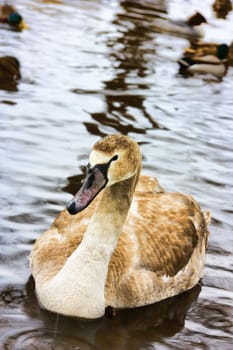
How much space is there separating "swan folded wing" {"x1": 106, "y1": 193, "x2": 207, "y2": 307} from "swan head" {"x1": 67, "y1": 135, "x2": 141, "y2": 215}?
0.76 meters

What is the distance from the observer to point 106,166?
566 cm

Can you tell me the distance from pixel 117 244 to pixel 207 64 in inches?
411

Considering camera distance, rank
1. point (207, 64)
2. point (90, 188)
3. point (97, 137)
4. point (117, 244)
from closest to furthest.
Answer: point (90, 188) < point (117, 244) < point (97, 137) < point (207, 64)

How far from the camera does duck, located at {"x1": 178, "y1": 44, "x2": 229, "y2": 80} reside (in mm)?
15508

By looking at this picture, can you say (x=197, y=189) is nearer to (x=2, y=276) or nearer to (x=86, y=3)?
(x=2, y=276)

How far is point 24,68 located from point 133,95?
204 centimetres

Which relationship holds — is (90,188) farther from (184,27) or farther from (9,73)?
(184,27)

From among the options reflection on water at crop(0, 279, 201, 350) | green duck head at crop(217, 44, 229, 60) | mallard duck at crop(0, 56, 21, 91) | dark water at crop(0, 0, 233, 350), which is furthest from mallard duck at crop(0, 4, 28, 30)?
reflection on water at crop(0, 279, 201, 350)

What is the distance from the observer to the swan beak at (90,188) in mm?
5418

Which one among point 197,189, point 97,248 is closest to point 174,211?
point 97,248

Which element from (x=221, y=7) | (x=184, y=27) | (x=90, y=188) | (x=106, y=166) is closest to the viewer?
(x=90, y=188)

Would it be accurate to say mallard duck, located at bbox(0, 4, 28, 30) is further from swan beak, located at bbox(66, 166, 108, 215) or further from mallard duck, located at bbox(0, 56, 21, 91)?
swan beak, located at bbox(66, 166, 108, 215)

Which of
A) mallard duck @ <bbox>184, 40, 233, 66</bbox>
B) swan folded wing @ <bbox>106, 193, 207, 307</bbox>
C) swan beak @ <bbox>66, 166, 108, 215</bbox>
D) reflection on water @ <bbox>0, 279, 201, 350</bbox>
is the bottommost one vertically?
reflection on water @ <bbox>0, 279, 201, 350</bbox>

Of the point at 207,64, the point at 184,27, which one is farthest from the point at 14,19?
the point at 184,27
